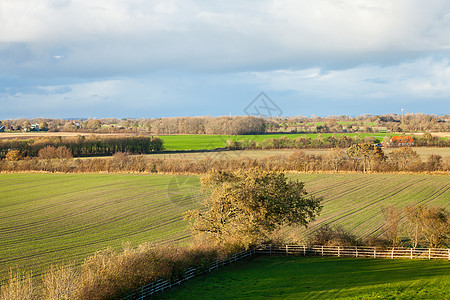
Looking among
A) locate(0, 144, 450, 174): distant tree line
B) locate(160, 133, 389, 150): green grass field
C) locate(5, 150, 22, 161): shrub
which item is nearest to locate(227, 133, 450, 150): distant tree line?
locate(160, 133, 389, 150): green grass field

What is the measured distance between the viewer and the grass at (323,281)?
19922mm

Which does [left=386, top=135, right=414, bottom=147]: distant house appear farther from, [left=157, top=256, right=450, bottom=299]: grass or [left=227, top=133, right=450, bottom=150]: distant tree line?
[left=157, top=256, right=450, bottom=299]: grass

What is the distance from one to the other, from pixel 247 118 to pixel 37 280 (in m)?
72.9

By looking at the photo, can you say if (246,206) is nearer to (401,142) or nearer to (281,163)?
(281,163)

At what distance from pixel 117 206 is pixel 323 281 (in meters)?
32.8

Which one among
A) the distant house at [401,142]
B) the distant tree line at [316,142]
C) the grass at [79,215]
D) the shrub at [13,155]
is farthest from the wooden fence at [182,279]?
the distant house at [401,142]

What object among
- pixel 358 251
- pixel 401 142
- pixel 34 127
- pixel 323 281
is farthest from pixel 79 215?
pixel 34 127

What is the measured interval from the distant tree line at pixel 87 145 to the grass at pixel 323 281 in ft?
258

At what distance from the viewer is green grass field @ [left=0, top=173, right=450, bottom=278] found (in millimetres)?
32312

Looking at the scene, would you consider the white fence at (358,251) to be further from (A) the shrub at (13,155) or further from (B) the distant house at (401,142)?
(A) the shrub at (13,155)

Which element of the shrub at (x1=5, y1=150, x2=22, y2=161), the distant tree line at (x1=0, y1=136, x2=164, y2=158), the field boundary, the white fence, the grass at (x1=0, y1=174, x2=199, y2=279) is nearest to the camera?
the field boundary

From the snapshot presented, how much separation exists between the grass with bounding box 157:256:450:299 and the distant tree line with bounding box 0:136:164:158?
78.5 m

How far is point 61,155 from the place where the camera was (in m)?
86.5

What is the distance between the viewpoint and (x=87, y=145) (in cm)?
10169
